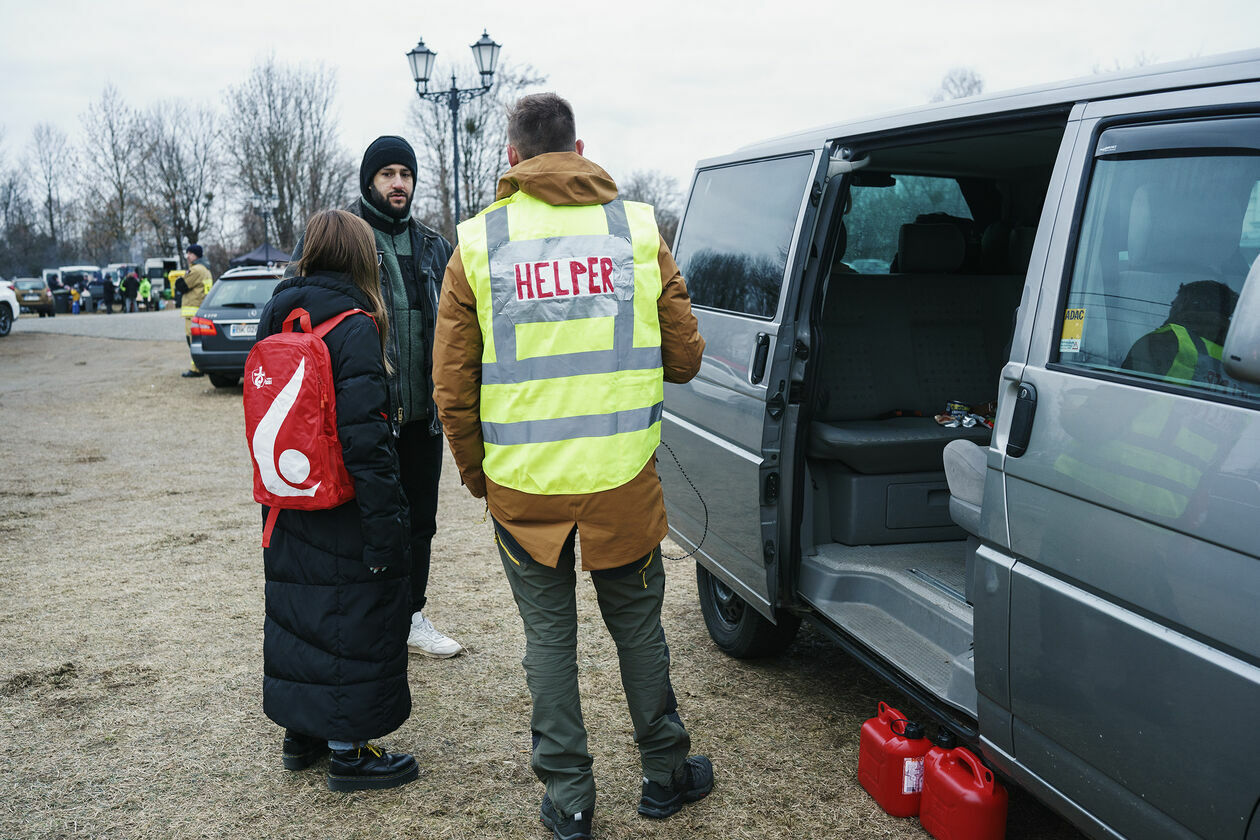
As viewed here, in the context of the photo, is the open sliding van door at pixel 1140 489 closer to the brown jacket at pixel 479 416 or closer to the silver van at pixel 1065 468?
the silver van at pixel 1065 468

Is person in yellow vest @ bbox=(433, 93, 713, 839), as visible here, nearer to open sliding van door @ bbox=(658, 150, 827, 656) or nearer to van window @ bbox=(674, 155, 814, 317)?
open sliding van door @ bbox=(658, 150, 827, 656)

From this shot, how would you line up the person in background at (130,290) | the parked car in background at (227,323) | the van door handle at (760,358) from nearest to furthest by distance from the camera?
the van door handle at (760,358), the parked car in background at (227,323), the person in background at (130,290)

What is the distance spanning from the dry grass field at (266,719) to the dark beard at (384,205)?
74.1 inches

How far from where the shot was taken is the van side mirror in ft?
5.46

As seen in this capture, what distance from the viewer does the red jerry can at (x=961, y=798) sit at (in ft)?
8.55

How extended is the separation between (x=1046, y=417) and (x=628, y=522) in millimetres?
1107

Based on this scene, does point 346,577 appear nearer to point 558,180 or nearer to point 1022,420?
point 558,180

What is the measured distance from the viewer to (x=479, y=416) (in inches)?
111

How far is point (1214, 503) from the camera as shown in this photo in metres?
1.75

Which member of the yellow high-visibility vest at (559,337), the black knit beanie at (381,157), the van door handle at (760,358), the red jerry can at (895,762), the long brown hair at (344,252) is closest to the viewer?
the yellow high-visibility vest at (559,337)

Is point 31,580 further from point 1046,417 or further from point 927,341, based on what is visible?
point 1046,417

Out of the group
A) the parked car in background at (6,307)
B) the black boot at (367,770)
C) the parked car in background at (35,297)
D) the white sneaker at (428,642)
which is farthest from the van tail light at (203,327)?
the parked car in background at (35,297)

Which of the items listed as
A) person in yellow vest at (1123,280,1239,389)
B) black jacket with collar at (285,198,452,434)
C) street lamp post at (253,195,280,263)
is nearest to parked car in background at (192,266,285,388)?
black jacket with collar at (285,198,452,434)

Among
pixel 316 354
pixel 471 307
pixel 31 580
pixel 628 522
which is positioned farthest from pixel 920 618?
pixel 31 580
